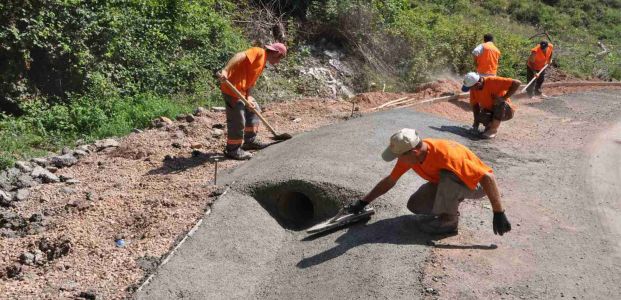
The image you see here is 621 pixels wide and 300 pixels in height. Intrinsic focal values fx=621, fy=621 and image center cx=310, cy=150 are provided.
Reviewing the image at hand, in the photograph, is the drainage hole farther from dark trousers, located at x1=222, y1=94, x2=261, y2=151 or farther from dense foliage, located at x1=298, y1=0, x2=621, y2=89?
dense foliage, located at x1=298, y1=0, x2=621, y2=89

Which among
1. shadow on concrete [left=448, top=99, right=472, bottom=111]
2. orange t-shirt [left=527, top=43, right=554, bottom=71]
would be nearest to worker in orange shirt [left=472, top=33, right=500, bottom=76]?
shadow on concrete [left=448, top=99, right=472, bottom=111]

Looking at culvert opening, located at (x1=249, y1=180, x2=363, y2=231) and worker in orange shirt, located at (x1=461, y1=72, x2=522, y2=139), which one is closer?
culvert opening, located at (x1=249, y1=180, x2=363, y2=231)

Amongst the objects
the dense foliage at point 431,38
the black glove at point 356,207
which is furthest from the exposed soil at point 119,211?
the dense foliage at point 431,38

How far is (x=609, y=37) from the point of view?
2362 centimetres

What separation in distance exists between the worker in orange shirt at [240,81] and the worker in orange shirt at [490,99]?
3.13 metres

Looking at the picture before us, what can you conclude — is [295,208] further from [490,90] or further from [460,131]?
[490,90]

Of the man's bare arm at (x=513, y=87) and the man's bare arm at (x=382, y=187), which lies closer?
the man's bare arm at (x=382, y=187)

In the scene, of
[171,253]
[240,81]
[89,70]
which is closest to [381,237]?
[171,253]

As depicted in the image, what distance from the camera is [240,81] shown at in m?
7.39

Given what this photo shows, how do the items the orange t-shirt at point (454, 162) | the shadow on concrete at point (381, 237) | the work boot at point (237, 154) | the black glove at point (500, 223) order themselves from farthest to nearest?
the work boot at point (237, 154) → the shadow on concrete at point (381, 237) → the black glove at point (500, 223) → the orange t-shirt at point (454, 162)

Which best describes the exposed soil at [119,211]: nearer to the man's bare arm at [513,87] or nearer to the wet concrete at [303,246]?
the wet concrete at [303,246]

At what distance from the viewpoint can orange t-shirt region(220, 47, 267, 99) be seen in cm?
734

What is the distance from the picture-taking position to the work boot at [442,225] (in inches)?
212

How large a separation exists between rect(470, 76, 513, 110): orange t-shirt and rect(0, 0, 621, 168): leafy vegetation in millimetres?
3844
